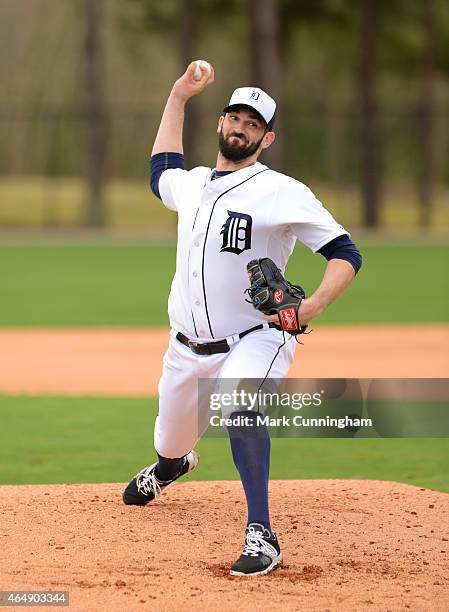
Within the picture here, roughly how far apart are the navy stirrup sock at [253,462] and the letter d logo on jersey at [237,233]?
76cm

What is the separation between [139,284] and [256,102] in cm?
1639

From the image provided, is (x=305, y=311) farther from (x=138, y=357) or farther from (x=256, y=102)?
(x=138, y=357)

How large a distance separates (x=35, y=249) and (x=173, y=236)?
229 inches

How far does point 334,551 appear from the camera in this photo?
17.8 feet

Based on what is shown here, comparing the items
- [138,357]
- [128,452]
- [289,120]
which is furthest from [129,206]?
[128,452]

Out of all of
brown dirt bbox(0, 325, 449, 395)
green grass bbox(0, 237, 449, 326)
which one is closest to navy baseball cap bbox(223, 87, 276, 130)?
brown dirt bbox(0, 325, 449, 395)

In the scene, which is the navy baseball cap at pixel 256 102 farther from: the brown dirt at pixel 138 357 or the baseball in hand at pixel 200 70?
the brown dirt at pixel 138 357

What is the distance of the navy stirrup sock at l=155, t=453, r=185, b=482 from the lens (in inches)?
243

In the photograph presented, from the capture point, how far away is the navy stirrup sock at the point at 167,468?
617 centimetres

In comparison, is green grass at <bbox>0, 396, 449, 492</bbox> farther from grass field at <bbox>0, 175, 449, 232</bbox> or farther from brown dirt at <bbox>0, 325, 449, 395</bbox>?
grass field at <bbox>0, 175, 449, 232</bbox>

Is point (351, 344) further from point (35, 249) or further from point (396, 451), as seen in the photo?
point (35, 249)

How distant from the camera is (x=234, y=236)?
5.44 meters

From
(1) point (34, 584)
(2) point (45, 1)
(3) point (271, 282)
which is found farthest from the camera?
(2) point (45, 1)

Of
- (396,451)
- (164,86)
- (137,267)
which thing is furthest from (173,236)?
(164,86)
